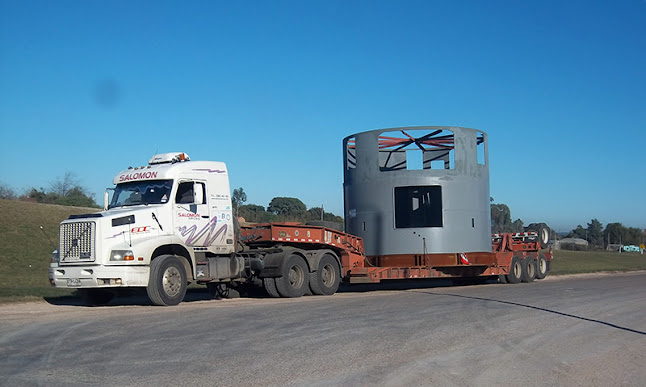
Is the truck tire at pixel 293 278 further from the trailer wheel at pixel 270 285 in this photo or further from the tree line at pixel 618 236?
the tree line at pixel 618 236

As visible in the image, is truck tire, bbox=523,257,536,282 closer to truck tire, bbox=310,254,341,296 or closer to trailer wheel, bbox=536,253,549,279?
trailer wheel, bbox=536,253,549,279

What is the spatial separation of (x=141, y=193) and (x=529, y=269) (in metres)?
16.7

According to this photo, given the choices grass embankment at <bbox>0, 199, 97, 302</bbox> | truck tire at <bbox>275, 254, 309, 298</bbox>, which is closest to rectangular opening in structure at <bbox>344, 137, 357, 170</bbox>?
truck tire at <bbox>275, 254, 309, 298</bbox>

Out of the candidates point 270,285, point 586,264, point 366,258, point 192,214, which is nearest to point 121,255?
point 192,214

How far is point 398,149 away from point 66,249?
1211 cm

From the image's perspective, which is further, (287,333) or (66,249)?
(66,249)

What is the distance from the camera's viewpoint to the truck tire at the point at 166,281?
14469 millimetres

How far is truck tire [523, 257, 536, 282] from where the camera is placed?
86.3 feet

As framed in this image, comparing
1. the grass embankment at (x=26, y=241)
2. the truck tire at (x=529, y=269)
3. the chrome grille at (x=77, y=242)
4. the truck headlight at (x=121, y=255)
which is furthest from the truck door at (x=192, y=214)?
the truck tire at (x=529, y=269)

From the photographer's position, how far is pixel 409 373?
7.52 meters

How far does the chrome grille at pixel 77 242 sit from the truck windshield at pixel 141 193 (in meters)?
1.52

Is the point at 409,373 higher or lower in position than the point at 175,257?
lower

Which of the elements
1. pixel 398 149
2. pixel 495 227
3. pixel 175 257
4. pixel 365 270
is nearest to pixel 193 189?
pixel 175 257

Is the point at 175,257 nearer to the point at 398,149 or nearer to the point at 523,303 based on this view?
the point at 523,303
